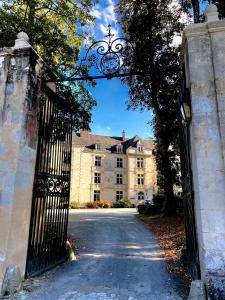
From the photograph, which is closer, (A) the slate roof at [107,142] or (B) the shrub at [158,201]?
(B) the shrub at [158,201]

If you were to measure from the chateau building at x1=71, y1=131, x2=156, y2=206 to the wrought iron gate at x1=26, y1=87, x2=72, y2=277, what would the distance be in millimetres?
31569

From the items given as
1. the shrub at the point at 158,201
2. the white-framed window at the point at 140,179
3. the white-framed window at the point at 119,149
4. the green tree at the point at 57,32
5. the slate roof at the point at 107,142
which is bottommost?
the shrub at the point at 158,201

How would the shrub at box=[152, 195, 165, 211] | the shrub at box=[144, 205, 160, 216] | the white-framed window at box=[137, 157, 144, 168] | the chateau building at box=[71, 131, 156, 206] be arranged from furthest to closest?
the white-framed window at box=[137, 157, 144, 168], the chateau building at box=[71, 131, 156, 206], the shrub at box=[152, 195, 165, 211], the shrub at box=[144, 205, 160, 216]

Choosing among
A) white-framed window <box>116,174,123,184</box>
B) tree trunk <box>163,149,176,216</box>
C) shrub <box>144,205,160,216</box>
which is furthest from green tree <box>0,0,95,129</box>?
white-framed window <box>116,174,123,184</box>

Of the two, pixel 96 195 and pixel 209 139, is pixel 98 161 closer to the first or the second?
pixel 96 195

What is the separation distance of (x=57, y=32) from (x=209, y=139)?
6653mm

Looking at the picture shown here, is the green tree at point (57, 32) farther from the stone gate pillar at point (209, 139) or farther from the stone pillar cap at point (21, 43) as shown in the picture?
the stone gate pillar at point (209, 139)

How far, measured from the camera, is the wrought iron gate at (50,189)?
4473mm

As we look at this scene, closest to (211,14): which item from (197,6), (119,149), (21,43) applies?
(21,43)

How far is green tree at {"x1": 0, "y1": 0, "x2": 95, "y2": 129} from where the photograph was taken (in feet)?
23.1

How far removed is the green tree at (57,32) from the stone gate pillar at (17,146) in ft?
5.39

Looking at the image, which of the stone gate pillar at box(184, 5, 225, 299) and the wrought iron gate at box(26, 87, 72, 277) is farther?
the wrought iron gate at box(26, 87, 72, 277)

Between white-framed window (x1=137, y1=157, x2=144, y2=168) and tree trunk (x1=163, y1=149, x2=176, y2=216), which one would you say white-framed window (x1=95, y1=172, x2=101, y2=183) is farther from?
tree trunk (x1=163, y1=149, x2=176, y2=216)

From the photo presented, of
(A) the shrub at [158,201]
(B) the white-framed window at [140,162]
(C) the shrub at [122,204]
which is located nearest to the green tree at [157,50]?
(A) the shrub at [158,201]
